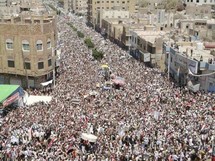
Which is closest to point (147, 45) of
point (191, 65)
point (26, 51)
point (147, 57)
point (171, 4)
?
point (147, 57)

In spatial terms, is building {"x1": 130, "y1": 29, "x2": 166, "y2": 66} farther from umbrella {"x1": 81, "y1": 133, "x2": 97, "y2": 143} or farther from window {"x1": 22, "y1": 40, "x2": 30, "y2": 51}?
umbrella {"x1": 81, "y1": 133, "x2": 97, "y2": 143}

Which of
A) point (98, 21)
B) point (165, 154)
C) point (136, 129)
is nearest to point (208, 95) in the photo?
point (136, 129)

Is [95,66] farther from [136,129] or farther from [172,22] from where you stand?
[172,22]

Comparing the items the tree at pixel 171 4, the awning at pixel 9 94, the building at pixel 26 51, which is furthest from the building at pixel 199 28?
the tree at pixel 171 4

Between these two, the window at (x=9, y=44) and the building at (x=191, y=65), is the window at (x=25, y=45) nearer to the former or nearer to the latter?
the window at (x=9, y=44)

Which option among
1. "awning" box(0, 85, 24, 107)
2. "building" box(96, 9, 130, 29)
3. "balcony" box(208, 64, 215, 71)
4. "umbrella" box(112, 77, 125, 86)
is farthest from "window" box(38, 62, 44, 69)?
"building" box(96, 9, 130, 29)

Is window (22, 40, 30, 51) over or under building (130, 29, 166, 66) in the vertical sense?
over

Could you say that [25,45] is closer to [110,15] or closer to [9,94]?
[9,94]
